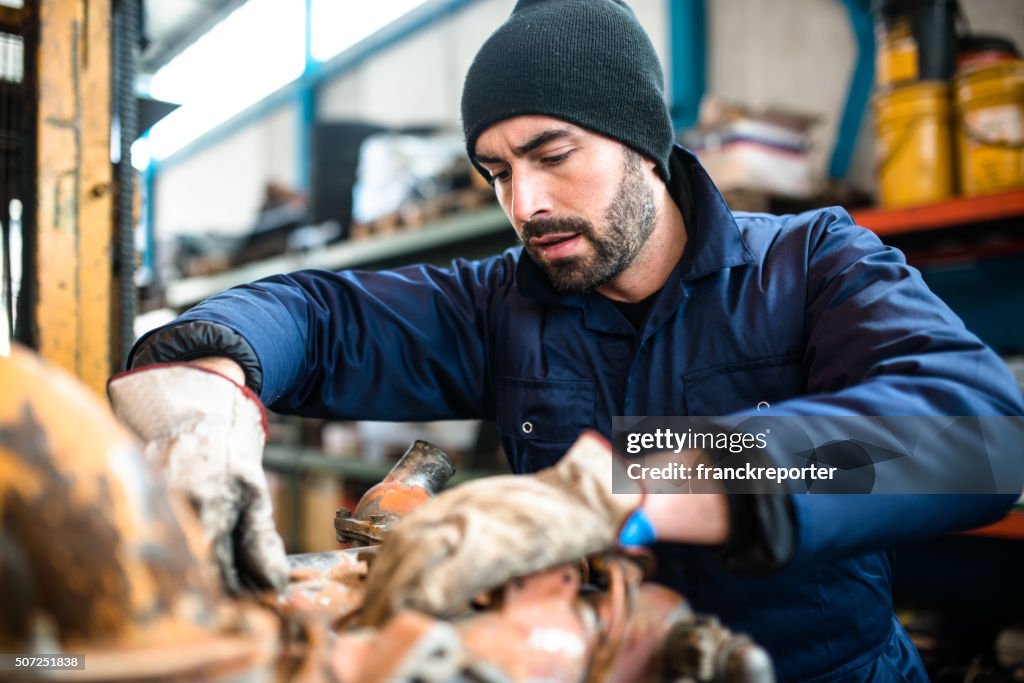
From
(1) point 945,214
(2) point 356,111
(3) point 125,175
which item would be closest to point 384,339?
(3) point 125,175

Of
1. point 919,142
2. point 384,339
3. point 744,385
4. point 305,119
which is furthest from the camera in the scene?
point 305,119

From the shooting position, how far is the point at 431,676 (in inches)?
25.8

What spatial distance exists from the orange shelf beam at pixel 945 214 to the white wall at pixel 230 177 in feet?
19.5

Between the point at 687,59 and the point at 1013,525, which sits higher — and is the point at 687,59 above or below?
above

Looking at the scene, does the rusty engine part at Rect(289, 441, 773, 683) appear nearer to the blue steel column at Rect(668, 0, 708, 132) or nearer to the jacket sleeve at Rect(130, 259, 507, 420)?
the jacket sleeve at Rect(130, 259, 507, 420)

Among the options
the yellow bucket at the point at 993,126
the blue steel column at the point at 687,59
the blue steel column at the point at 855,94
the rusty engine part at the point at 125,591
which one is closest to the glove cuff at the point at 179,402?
the rusty engine part at the point at 125,591

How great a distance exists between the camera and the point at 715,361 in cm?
147

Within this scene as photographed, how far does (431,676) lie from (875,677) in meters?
0.98

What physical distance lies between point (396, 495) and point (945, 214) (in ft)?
5.70

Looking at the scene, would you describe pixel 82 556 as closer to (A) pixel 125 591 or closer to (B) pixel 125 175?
(A) pixel 125 591

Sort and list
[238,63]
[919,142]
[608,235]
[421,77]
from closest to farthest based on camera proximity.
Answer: [608,235] → [919,142] → [421,77] → [238,63]

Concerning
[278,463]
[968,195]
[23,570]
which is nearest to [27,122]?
[23,570]

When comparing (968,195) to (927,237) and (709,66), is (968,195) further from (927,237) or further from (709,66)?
(709,66)

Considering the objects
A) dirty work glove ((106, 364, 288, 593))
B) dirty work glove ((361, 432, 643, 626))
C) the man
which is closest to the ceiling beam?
the man
